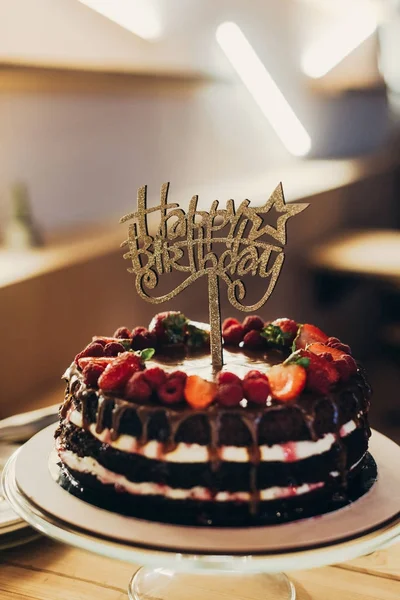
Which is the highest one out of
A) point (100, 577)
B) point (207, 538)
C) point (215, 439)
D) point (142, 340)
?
point (142, 340)

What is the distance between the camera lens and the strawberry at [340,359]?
1380 mm

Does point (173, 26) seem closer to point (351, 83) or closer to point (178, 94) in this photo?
point (178, 94)

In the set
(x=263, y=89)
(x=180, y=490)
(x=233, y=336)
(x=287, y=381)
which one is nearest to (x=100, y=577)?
(x=180, y=490)

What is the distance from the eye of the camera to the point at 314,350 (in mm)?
1468

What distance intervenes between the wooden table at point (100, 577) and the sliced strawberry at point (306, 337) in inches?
17.3

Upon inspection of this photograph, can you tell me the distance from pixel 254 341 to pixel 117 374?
427 millimetres

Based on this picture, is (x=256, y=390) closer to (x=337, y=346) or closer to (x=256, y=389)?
(x=256, y=389)

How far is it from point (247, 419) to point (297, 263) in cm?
295

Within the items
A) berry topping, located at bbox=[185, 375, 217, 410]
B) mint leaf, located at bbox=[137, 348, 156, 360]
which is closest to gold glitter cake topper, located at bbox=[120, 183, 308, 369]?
mint leaf, located at bbox=[137, 348, 156, 360]

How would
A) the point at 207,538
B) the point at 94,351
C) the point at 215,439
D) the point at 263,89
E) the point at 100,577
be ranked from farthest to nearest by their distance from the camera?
the point at 263,89 → the point at 94,351 → the point at 100,577 → the point at 215,439 → the point at 207,538

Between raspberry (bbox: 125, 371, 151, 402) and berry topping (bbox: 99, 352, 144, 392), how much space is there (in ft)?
0.09

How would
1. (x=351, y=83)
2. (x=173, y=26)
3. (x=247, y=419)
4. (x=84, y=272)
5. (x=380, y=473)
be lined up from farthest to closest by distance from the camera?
1. (x=351, y=83)
2. (x=173, y=26)
3. (x=84, y=272)
4. (x=380, y=473)
5. (x=247, y=419)

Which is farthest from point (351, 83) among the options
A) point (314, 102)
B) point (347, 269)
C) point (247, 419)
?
point (247, 419)

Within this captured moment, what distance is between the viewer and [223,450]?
1.24 meters
